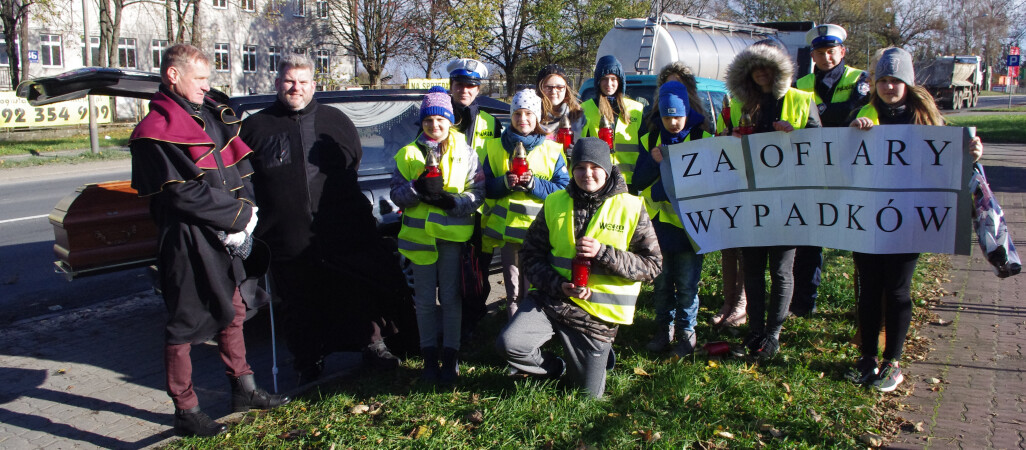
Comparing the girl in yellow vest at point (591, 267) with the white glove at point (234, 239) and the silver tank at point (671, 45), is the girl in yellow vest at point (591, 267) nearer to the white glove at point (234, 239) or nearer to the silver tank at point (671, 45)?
the white glove at point (234, 239)

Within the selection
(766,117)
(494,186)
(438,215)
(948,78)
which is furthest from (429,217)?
(948,78)

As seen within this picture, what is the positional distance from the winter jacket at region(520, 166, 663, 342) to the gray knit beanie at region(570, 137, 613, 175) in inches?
3.7

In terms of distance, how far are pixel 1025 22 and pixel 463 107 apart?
276ft

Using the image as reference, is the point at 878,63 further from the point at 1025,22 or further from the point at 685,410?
the point at 1025,22

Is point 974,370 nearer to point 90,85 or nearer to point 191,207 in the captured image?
point 191,207

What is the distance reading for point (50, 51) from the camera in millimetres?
34406

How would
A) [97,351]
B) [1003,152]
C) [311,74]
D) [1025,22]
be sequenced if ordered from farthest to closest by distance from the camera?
[1025,22], [1003,152], [97,351], [311,74]

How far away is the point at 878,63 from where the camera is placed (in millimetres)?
4086

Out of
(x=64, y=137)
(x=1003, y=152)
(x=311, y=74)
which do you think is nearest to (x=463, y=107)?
(x=311, y=74)

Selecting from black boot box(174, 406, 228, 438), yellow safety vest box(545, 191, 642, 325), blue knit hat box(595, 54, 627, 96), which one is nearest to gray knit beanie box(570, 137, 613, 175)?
yellow safety vest box(545, 191, 642, 325)

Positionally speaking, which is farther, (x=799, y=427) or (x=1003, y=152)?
(x=1003, y=152)

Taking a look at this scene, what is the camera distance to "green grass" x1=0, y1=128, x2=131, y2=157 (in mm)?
19358

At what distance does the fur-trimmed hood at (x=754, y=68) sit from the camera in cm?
431

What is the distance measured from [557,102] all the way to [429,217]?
1414 mm
